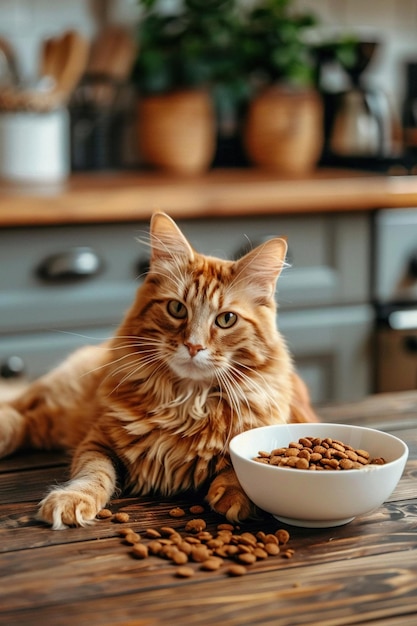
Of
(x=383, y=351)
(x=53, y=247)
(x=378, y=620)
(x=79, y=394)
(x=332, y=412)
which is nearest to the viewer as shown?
(x=378, y=620)

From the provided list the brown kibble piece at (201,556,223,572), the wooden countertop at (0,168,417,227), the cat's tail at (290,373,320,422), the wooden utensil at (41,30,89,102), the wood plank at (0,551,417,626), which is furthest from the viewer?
the wooden utensil at (41,30,89,102)

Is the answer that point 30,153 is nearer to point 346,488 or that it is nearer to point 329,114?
point 329,114

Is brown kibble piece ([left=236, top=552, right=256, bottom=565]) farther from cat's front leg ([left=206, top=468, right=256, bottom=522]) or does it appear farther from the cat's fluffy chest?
the cat's fluffy chest

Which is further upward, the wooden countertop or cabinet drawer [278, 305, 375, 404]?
the wooden countertop

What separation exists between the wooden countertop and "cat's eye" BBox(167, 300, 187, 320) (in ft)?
3.58

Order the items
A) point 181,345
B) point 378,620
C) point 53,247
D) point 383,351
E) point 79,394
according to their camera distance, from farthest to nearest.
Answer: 1. point 383,351
2. point 53,247
3. point 79,394
4. point 181,345
5. point 378,620

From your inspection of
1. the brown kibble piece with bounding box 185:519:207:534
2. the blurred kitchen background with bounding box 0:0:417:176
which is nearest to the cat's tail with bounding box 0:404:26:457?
the brown kibble piece with bounding box 185:519:207:534

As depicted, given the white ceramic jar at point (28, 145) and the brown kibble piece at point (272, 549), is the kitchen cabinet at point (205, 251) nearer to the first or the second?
the white ceramic jar at point (28, 145)

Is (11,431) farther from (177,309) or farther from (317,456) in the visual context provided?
(317,456)

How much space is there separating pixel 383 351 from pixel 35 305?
0.99 m

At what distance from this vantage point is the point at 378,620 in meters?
0.88

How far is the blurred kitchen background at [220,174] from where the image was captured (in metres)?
2.35

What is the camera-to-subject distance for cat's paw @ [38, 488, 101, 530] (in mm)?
1098

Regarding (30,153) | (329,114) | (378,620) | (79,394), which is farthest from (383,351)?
(378,620)
